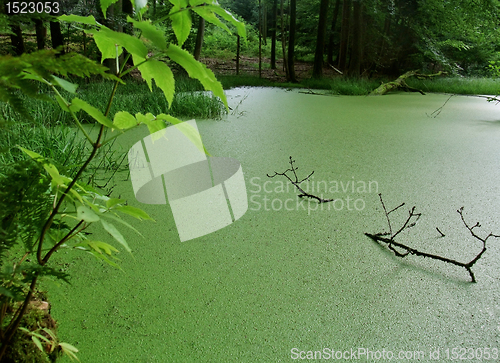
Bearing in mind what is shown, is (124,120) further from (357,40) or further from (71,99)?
(357,40)

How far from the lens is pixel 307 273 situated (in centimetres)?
85

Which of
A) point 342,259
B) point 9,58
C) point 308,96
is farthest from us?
point 308,96

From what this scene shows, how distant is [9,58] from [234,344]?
20.8 inches

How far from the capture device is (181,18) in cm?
40

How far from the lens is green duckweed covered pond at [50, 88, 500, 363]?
25.2 inches

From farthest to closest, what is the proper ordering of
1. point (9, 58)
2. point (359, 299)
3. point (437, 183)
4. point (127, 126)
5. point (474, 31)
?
point (474, 31)
point (437, 183)
point (359, 299)
point (127, 126)
point (9, 58)

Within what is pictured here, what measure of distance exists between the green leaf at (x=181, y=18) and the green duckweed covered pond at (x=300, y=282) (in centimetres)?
48

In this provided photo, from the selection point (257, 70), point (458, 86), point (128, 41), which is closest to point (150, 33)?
point (128, 41)

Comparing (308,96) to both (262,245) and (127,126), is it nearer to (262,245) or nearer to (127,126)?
(262,245)

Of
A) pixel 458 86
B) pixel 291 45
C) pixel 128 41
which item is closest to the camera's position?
pixel 128 41

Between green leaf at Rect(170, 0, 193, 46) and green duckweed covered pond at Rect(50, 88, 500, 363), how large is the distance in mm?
480

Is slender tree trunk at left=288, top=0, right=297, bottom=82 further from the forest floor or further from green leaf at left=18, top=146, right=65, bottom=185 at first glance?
green leaf at left=18, top=146, right=65, bottom=185

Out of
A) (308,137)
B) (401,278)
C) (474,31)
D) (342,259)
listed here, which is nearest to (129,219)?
(342,259)

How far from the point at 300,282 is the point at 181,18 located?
601mm
